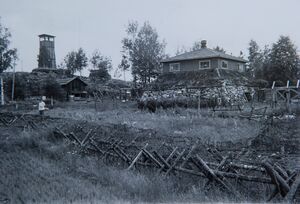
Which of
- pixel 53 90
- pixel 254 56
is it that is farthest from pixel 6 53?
pixel 254 56

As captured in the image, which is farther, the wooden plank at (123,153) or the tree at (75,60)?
the tree at (75,60)

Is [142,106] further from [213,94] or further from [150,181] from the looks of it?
[150,181]

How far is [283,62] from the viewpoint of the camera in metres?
42.4

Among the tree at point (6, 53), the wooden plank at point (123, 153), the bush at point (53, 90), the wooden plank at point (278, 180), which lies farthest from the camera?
the bush at point (53, 90)

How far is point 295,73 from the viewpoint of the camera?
42625 mm

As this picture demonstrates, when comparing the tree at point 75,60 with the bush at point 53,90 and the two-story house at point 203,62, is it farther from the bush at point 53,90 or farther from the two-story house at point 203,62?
the two-story house at point 203,62

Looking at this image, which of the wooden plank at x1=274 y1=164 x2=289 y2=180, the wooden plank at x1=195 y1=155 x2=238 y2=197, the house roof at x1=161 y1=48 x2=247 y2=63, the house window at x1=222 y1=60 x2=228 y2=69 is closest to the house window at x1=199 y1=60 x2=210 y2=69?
the house roof at x1=161 y1=48 x2=247 y2=63

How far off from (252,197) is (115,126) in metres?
9.29

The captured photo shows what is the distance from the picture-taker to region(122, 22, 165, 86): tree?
49.0 m

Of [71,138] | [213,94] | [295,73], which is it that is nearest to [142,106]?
[213,94]

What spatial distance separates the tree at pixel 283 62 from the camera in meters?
42.4

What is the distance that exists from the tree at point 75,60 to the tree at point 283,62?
140 feet

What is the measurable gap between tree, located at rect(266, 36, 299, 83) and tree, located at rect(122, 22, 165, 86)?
1798cm

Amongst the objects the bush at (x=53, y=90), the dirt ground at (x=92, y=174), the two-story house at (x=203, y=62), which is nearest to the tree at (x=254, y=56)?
the two-story house at (x=203, y=62)
